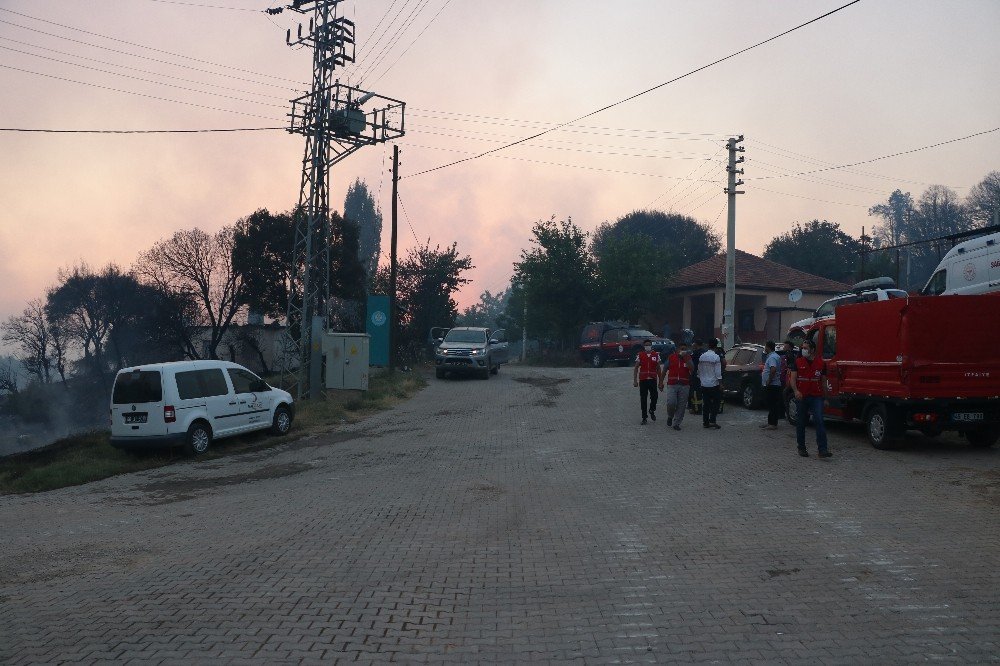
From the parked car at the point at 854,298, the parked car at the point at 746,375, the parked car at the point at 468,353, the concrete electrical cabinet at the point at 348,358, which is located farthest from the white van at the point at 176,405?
the parked car at the point at 468,353

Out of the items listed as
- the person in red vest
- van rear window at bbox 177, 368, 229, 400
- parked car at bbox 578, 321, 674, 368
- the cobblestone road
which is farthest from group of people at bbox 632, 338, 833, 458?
parked car at bbox 578, 321, 674, 368

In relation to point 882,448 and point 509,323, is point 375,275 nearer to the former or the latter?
point 509,323

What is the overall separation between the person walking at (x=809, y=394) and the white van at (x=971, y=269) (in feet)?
20.1

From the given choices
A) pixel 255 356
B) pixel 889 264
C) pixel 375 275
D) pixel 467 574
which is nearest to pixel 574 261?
pixel 375 275

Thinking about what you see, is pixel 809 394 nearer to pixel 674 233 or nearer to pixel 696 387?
pixel 696 387

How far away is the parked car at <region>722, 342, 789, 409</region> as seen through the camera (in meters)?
17.3

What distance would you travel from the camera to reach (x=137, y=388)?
44.5 ft

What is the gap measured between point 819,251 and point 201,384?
55838 millimetres

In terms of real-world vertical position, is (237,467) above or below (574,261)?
below

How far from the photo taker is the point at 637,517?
25.9 ft

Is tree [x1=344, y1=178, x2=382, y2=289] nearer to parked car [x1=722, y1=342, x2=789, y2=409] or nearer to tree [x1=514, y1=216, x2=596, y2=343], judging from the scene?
tree [x1=514, y1=216, x2=596, y2=343]

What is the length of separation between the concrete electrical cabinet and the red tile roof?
23135 mm

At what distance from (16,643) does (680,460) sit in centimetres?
883

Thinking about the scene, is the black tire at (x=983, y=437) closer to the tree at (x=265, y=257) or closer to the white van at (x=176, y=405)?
the white van at (x=176, y=405)
